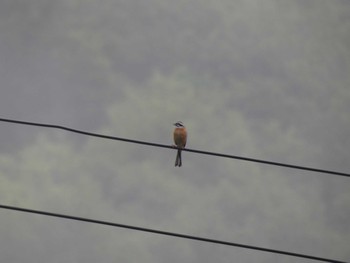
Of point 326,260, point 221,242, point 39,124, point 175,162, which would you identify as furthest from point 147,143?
point 175,162

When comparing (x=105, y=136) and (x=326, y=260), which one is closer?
(x=326, y=260)

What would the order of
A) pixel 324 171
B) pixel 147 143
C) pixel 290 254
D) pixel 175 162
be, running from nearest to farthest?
pixel 290 254 → pixel 324 171 → pixel 147 143 → pixel 175 162

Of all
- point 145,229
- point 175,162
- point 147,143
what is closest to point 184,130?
point 175,162

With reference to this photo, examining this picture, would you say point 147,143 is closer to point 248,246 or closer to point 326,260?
point 248,246

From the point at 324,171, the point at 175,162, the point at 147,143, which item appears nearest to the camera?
the point at 324,171

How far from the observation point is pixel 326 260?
9141 mm

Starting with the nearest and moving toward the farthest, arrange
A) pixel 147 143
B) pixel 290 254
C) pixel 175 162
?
pixel 290 254 < pixel 147 143 < pixel 175 162

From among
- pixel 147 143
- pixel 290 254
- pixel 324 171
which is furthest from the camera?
pixel 147 143

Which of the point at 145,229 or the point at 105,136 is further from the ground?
the point at 105,136

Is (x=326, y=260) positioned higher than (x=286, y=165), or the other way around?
(x=286, y=165)

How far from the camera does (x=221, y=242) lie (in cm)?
904

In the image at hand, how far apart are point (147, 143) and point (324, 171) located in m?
2.79

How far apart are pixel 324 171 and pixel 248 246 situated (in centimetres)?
191

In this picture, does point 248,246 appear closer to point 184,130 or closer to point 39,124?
point 39,124
